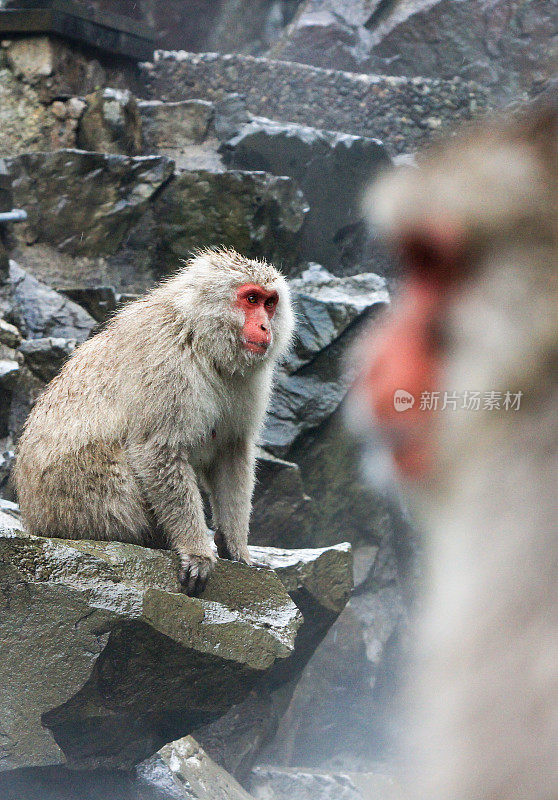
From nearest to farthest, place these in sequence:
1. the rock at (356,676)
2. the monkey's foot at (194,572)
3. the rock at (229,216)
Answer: the monkey's foot at (194,572) < the rock at (356,676) < the rock at (229,216)

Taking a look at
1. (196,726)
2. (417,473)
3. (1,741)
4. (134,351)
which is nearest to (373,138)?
(134,351)

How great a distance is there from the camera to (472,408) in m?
0.54

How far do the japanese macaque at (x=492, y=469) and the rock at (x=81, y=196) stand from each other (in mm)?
6528

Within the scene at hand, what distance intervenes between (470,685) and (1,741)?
2.48 m

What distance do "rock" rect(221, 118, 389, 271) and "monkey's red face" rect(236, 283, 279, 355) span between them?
3.76 metres

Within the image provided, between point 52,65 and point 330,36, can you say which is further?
point 52,65

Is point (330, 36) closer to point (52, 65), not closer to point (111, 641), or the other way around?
point (52, 65)

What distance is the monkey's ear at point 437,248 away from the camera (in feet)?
1.76

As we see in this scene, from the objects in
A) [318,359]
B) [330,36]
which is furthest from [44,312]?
[330,36]

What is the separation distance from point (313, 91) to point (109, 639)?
18.0 ft

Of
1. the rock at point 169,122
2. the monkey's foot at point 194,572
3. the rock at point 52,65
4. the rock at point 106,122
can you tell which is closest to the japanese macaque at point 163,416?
the monkey's foot at point 194,572

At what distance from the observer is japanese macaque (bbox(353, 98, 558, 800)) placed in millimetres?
411

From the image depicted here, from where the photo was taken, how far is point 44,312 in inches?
220

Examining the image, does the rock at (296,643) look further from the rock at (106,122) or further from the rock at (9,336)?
the rock at (106,122)
